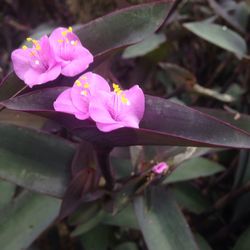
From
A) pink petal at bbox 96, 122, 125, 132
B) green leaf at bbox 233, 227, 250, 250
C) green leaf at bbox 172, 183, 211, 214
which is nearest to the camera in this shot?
pink petal at bbox 96, 122, 125, 132

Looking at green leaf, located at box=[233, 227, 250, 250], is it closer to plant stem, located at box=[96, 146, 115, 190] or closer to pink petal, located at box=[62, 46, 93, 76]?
plant stem, located at box=[96, 146, 115, 190]

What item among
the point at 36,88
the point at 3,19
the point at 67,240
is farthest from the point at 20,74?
the point at 3,19

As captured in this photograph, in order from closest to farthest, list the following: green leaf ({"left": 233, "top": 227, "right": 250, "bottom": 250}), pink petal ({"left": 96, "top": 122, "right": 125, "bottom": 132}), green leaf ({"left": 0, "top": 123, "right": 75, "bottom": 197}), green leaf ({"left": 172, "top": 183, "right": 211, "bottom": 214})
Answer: pink petal ({"left": 96, "top": 122, "right": 125, "bottom": 132}) → green leaf ({"left": 0, "top": 123, "right": 75, "bottom": 197}) → green leaf ({"left": 233, "top": 227, "right": 250, "bottom": 250}) → green leaf ({"left": 172, "top": 183, "right": 211, "bottom": 214})

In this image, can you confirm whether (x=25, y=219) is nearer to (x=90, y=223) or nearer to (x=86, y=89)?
(x=90, y=223)

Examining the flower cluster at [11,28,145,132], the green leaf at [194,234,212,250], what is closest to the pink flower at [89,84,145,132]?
the flower cluster at [11,28,145,132]

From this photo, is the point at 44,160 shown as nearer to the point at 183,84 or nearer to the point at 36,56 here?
the point at 36,56

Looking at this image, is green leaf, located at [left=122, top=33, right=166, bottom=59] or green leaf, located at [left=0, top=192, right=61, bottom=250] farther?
green leaf, located at [left=122, top=33, right=166, bottom=59]

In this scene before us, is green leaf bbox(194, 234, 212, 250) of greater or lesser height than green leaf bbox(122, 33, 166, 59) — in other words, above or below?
below

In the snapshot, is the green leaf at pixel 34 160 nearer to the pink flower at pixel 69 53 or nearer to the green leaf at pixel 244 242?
the pink flower at pixel 69 53
